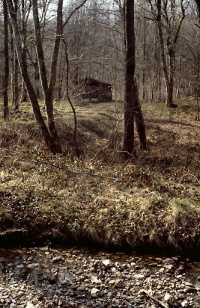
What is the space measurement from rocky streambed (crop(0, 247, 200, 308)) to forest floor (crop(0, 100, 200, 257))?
0.39 metres

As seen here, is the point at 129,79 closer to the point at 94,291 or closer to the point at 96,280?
the point at 96,280

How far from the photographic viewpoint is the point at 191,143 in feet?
48.5

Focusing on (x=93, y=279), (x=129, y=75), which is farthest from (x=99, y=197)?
(x=129, y=75)

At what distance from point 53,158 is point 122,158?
2388 mm

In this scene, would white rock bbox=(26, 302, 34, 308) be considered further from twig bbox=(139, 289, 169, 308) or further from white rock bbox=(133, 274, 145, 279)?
white rock bbox=(133, 274, 145, 279)

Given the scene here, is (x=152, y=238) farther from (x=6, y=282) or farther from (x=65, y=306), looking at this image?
(x=6, y=282)

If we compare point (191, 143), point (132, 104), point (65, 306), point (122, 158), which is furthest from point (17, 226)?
point (191, 143)

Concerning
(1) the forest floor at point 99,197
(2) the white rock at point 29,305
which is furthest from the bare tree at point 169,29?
(2) the white rock at point 29,305

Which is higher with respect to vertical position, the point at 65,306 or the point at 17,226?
the point at 17,226

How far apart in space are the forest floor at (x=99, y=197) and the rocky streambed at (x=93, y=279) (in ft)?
1.27

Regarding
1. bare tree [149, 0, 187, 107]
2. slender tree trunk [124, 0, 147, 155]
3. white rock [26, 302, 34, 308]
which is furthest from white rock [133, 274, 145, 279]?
bare tree [149, 0, 187, 107]

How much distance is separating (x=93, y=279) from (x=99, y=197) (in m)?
2.44

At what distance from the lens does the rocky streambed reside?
541 centimetres

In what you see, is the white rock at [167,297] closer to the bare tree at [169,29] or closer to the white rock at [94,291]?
the white rock at [94,291]
